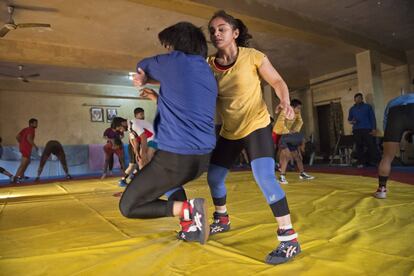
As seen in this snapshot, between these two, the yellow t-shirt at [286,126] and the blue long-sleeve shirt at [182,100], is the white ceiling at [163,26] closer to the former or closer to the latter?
the yellow t-shirt at [286,126]

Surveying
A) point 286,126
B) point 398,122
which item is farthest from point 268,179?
point 286,126

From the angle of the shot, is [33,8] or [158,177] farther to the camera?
[33,8]

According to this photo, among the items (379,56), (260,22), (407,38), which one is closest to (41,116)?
(260,22)

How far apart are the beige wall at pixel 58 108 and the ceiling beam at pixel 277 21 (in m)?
9.00

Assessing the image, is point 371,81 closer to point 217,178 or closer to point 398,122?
point 398,122

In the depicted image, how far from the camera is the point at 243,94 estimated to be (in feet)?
6.06

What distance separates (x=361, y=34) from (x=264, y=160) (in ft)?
29.4

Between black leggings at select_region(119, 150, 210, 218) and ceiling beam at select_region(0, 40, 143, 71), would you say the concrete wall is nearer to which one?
ceiling beam at select_region(0, 40, 143, 71)

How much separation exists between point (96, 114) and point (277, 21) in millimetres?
9727

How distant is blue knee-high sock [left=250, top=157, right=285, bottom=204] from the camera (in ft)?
5.51

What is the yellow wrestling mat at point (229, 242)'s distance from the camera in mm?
1555

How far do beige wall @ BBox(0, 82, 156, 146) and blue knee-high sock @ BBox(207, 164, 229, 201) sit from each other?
12340 millimetres

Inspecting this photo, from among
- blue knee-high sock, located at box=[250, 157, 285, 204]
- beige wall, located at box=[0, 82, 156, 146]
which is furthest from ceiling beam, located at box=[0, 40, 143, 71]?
blue knee-high sock, located at box=[250, 157, 285, 204]

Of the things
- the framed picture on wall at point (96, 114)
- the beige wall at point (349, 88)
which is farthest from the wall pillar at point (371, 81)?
the framed picture on wall at point (96, 114)
